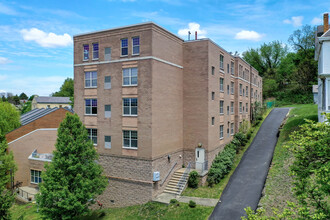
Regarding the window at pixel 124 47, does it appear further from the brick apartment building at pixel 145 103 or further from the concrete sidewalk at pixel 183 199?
the concrete sidewalk at pixel 183 199

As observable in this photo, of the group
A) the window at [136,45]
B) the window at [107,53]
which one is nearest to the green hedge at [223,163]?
the window at [136,45]

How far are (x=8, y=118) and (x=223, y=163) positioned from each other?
3763 cm

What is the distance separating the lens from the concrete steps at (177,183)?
82.8 ft

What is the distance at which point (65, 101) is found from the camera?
94312 millimetres

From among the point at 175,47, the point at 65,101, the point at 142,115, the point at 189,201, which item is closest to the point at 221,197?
the point at 189,201

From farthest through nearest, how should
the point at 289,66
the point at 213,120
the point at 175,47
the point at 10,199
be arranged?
the point at 289,66 → the point at 213,120 → the point at 175,47 → the point at 10,199

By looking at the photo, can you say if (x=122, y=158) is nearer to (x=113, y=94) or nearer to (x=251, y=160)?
(x=113, y=94)

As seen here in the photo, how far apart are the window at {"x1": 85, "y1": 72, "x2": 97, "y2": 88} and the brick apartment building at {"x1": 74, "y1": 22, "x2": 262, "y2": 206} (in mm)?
114

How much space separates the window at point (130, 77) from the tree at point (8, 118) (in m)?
28.1

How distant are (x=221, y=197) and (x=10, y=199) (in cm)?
1816

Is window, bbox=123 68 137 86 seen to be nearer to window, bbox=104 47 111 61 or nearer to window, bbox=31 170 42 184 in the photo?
window, bbox=104 47 111 61

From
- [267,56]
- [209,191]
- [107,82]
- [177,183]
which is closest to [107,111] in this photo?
[107,82]

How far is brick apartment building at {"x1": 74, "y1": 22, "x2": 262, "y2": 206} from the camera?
24.1 metres

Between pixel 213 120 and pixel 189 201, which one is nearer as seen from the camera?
pixel 189 201
